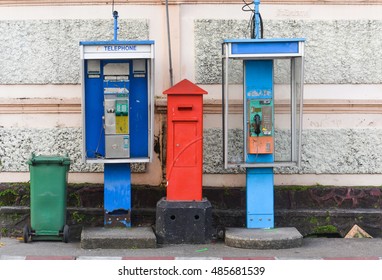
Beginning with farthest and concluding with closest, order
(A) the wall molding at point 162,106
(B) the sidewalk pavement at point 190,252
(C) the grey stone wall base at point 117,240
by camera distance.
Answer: (A) the wall molding at point 162,106 < (C) the grey stone wall base at point 117,240 < (B) the sidewalk pavement at point 190,252

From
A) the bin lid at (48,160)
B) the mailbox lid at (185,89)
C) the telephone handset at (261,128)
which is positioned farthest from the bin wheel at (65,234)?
the telephone handset at (261,128)

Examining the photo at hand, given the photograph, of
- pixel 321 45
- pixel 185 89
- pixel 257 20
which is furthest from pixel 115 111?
pixel 321 45

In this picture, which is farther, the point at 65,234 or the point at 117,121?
the point at 117,121

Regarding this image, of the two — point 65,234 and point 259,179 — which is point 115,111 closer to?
point 65,234

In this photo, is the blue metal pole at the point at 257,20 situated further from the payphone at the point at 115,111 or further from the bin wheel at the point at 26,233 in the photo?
the bin wheel at the point at 26,233

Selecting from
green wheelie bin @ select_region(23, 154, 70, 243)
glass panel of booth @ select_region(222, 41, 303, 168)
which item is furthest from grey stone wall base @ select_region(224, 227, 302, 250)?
green wheelie bin @ select_region(23, 154, 70, 243)

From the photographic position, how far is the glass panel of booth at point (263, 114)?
1026 centimetres

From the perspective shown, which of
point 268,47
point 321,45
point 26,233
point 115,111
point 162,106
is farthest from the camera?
point 321,45

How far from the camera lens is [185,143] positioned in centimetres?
1002

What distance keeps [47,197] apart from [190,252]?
1.92m

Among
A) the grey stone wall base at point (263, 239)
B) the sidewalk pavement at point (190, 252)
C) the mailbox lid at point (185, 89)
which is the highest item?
the mailbox lid at point (185, 89)

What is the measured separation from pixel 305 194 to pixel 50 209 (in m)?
3.36

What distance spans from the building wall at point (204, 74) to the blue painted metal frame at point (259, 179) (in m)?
0.66

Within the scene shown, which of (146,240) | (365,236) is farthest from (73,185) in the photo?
(365,236)
